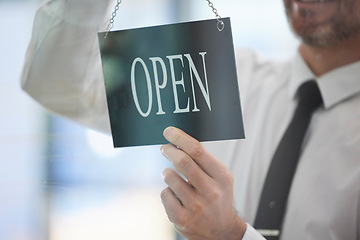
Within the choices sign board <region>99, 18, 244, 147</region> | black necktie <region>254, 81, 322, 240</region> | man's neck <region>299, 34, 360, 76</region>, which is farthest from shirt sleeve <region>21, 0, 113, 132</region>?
man's neck <region>299, 34, 360, 76</region>

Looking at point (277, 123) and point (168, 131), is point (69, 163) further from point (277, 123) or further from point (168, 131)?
point (277, 123)

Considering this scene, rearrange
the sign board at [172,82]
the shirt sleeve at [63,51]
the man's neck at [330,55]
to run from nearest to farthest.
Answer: the sign board at [172,82] < the shirt sleeve at [63,51] < the man's neck at [330,55]

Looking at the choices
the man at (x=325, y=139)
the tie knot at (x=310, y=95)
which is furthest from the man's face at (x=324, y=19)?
the tie knot at (x=310, y=95)

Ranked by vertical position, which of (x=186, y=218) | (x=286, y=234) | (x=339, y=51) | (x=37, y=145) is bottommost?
(x=286, y=234)

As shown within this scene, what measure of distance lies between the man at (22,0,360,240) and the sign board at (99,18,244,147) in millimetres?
63

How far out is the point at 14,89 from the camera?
2.67 feet

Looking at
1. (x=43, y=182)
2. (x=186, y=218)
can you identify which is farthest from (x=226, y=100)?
(x=43, y=182)

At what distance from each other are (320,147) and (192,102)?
42 centimetres

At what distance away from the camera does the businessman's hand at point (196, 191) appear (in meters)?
0.52

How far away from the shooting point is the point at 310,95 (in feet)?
2.83

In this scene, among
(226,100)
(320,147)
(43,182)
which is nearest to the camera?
(226,100)

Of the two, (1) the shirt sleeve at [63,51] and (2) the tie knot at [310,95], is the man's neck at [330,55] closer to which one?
(2) the tie knot at [310,95]

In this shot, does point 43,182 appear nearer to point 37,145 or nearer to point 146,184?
point 37,145

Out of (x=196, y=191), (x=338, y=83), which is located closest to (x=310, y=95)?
(x=338, y=83)
